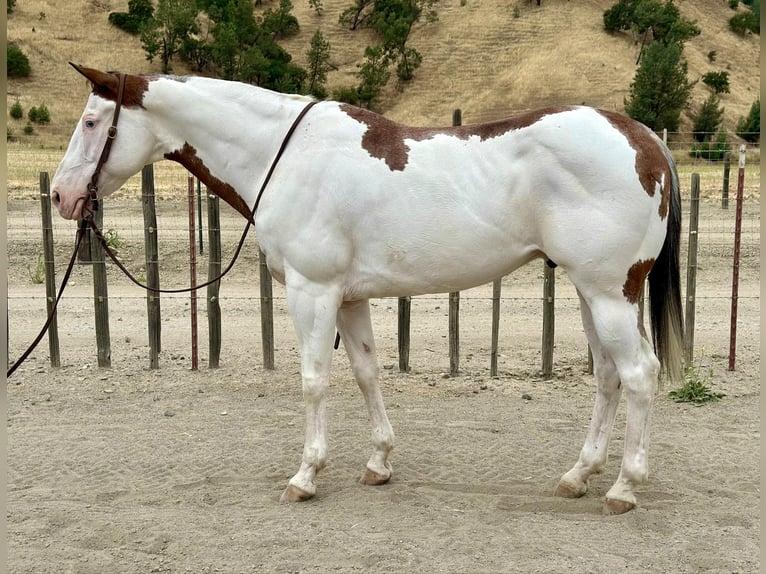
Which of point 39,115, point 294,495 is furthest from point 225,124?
point 39,115

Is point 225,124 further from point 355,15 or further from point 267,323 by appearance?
point 355,15

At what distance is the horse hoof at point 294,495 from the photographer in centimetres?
420

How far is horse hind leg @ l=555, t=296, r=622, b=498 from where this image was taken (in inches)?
165

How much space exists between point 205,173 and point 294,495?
1.84 m

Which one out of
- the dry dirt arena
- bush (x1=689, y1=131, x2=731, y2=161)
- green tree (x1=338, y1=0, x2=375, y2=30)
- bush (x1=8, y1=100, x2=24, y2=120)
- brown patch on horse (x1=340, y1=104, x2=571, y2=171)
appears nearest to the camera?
the dry dirt arena

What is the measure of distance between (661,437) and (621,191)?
2.24 m

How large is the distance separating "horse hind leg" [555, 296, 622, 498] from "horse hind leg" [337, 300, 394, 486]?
99 centimetres

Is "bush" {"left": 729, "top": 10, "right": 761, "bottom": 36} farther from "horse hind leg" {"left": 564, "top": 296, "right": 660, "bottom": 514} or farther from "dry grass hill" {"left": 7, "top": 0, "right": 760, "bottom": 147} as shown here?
"horse hind leg" {"left": 564, "top": 296, "right": 660, "bottom": 514}

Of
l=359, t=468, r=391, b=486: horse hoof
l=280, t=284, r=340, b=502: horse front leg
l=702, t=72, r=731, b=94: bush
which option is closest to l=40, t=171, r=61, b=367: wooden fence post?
l=280, t=284, r=340, b=502: horse front leg

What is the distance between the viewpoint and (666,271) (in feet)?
13.5

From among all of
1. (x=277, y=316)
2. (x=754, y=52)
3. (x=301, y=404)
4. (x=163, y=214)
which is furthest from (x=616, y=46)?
(x=301, y=404)

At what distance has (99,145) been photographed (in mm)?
4121

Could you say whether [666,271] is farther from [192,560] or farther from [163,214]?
[163,214]

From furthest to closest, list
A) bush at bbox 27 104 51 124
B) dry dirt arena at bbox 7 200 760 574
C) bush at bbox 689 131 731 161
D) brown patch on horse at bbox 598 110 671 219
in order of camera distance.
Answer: bush at bbox 27 104 51 124, bush at bbox 689 131 731 161, brown patch on horse at bbox 598 110 671 219, dry dirt arena at bbox 7 200 760 574
